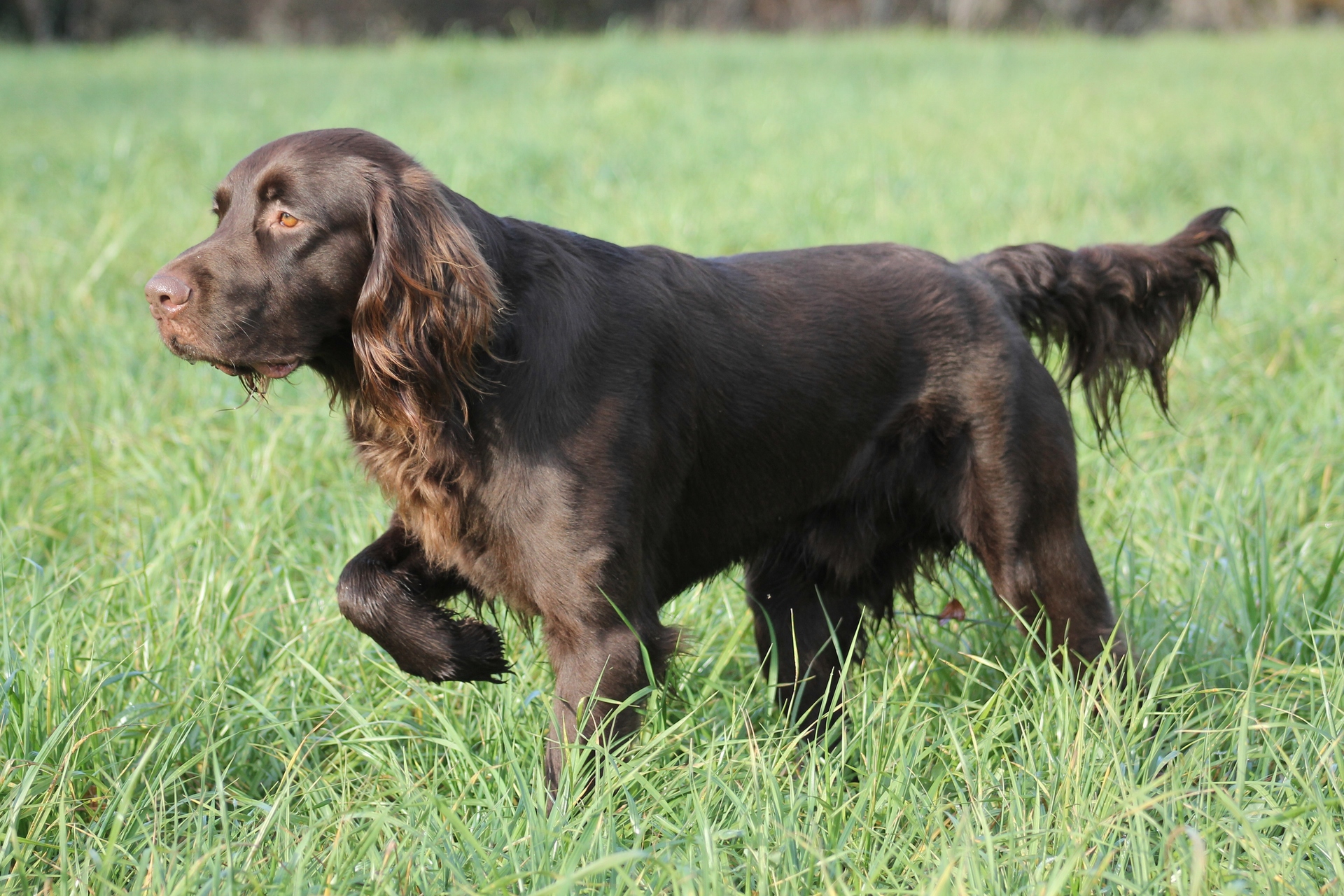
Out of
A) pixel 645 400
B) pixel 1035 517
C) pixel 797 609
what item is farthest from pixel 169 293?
pixel 1035 517

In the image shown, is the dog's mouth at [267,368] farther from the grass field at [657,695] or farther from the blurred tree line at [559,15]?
the blurred tree line at [559,15]

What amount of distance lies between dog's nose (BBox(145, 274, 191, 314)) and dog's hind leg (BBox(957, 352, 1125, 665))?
164 cm

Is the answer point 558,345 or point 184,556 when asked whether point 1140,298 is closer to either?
point 558,345

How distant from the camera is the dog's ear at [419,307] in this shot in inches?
84.2

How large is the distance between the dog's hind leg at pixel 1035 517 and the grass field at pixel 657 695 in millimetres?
144

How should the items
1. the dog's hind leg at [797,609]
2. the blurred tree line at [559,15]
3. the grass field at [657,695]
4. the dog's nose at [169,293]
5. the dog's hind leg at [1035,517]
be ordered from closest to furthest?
1. the grass field at [657,695]
2. the dog's nose at [169,293]
3. the dog's hind leg at [1035,517]
4. the dog's hind leg at [797,609]
5. the blurred tree line at [559,15]

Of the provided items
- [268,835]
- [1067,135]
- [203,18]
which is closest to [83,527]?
[268,835]

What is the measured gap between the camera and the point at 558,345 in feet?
7.43

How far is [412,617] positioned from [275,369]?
560 mm

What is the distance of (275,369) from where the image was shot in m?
2.20

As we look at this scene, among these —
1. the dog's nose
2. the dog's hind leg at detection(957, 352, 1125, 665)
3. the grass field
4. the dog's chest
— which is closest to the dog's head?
the dog's nose

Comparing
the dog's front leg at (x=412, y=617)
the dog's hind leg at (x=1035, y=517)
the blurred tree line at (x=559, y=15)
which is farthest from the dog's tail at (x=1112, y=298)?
the blurred tree line at (x=559, y=15)

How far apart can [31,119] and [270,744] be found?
11157mm

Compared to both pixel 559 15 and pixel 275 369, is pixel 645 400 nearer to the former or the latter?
pixel 275 369
